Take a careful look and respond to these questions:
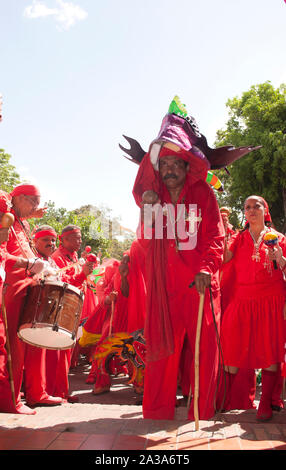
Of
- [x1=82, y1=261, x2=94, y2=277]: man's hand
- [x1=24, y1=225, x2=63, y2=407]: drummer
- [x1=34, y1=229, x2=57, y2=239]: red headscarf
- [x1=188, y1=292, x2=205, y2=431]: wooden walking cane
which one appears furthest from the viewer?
[x1=82, y1=261, x2=94, y2=277]: man's hand

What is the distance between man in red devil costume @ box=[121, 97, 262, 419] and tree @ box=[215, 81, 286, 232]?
15.5 metres

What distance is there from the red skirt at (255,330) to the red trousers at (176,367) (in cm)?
72

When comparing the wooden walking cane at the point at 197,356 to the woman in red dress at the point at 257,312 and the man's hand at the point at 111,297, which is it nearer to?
the woman in red dress at the point at 257,312

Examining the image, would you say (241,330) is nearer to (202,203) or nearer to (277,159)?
(202,203)

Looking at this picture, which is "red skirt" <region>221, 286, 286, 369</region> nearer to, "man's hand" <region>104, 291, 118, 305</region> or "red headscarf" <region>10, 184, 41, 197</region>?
"man's hand" <region>104, 291, 118, 305</region>

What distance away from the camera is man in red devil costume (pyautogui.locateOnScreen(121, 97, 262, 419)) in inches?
153

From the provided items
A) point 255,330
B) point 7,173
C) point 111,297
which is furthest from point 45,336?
point 7,173

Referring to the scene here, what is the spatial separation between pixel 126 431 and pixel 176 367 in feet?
2.51

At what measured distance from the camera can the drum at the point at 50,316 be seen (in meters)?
4.08

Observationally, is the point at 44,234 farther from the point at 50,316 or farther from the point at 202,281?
the point at 202,281

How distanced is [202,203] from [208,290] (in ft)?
2.94

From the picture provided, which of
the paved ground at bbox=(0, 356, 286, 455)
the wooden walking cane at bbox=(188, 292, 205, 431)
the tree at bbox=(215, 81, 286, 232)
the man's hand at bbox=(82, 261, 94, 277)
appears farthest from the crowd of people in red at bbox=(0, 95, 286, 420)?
the tree at bbox=(215, 81, 286, 232)

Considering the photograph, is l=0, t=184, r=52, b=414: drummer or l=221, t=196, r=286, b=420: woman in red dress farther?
l=221, t=196, r=286, b=420: woman in red dress
